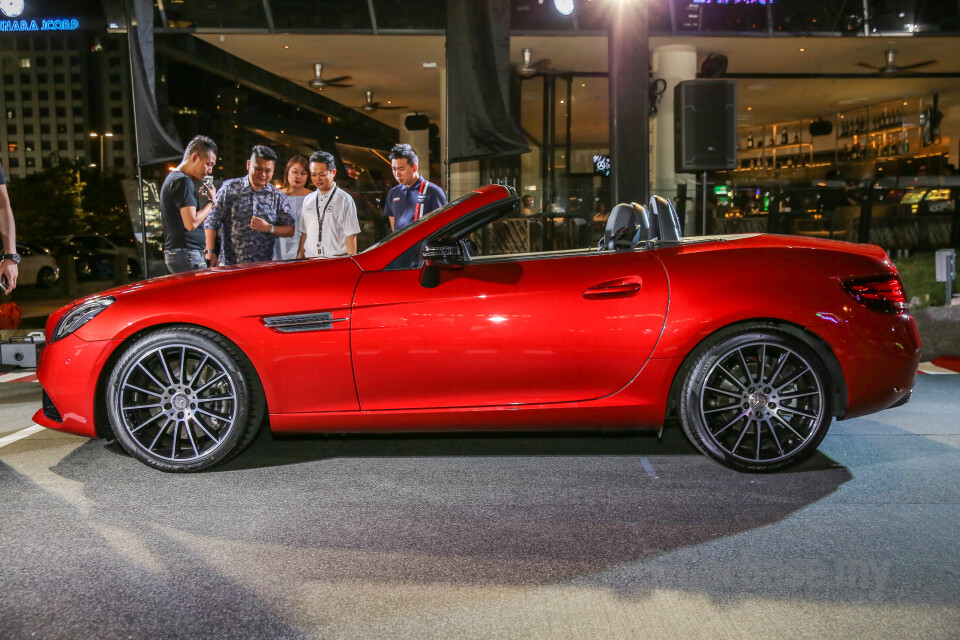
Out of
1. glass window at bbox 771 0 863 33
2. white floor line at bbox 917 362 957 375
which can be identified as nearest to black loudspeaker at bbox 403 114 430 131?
glass window at bbox 771 0 863 33

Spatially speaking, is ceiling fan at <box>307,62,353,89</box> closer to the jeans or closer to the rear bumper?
the jeans

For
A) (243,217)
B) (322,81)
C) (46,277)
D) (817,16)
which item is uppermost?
(817,16)

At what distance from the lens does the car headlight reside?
4266mm

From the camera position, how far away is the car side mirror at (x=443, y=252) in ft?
13.1

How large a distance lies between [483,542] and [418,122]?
19381mm

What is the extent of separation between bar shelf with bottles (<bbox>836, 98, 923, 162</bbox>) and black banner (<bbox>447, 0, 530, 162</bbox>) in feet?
56.5

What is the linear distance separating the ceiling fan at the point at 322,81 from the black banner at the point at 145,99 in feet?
27.2

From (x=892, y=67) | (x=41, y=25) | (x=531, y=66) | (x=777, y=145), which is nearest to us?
(x=41, y=25)

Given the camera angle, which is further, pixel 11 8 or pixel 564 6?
pixel 564 6

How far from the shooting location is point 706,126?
10289 mm

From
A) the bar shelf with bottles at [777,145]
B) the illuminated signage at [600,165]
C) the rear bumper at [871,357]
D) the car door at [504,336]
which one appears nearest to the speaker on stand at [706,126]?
the rear bumper at [871,357]

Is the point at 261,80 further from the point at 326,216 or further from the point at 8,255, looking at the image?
the point at 8,255

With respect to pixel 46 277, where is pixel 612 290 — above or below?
below

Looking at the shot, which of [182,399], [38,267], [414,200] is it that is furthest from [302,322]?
[38,267]
